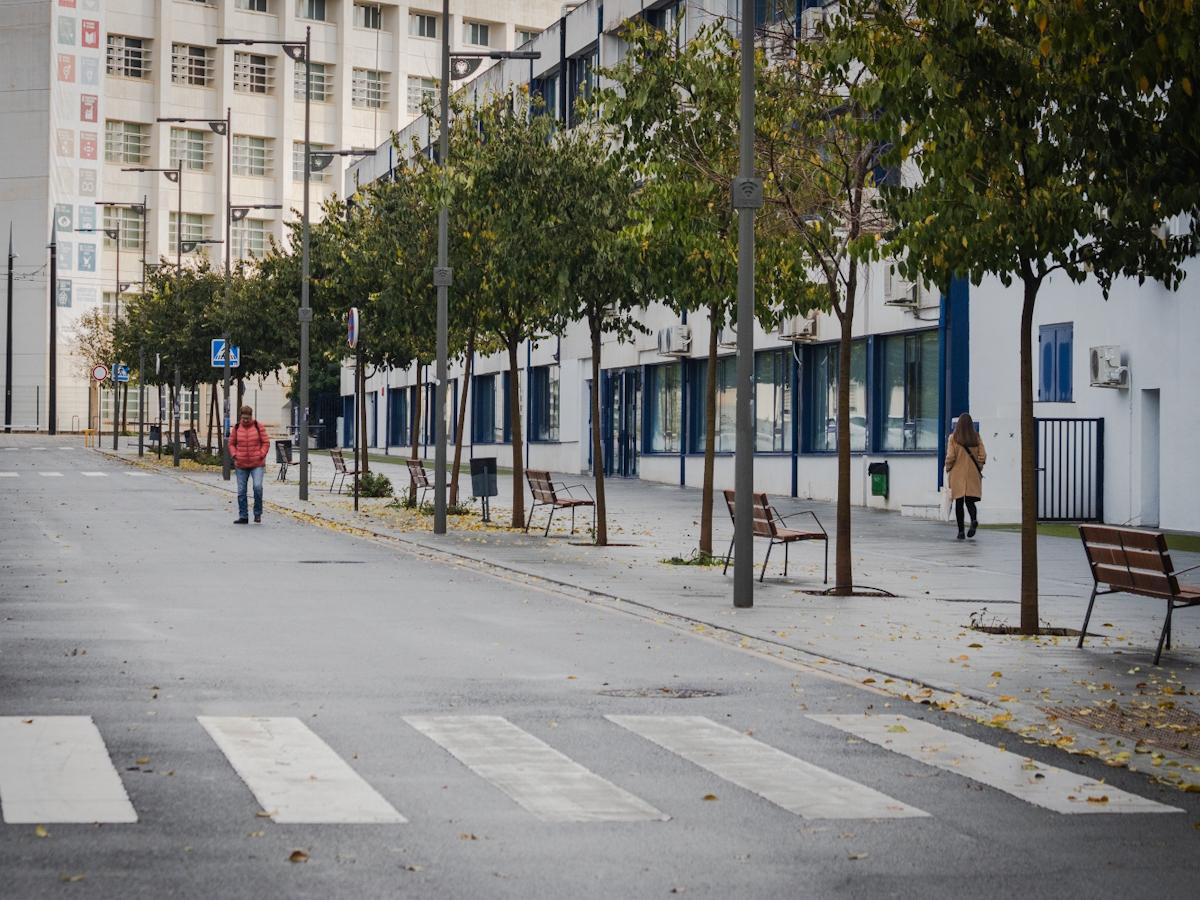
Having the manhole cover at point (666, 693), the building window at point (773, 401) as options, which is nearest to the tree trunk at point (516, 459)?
the building window at point (773, 401)

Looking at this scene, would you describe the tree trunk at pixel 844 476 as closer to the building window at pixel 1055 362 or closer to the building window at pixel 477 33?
the building window at pixel 1055 362

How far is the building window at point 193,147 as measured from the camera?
106 metres

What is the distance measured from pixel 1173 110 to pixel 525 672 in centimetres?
509

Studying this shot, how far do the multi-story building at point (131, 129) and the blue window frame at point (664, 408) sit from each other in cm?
5540

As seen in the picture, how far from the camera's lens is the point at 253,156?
10850cm

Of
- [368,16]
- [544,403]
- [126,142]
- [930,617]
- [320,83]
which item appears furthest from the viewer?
[368,16]

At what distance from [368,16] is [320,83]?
4817mm

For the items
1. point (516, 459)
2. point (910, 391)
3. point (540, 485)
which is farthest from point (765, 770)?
point (910, 391)

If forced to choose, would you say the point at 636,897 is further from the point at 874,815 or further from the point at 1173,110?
the point at 1173,110

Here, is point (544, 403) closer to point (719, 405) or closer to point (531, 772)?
point (719, 405)

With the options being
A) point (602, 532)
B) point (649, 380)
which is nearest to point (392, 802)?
point (602, 532)

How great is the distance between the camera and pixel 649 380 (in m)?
52.0

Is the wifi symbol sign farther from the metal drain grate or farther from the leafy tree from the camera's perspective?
the metal drain grate

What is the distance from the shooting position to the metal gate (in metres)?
32.0
